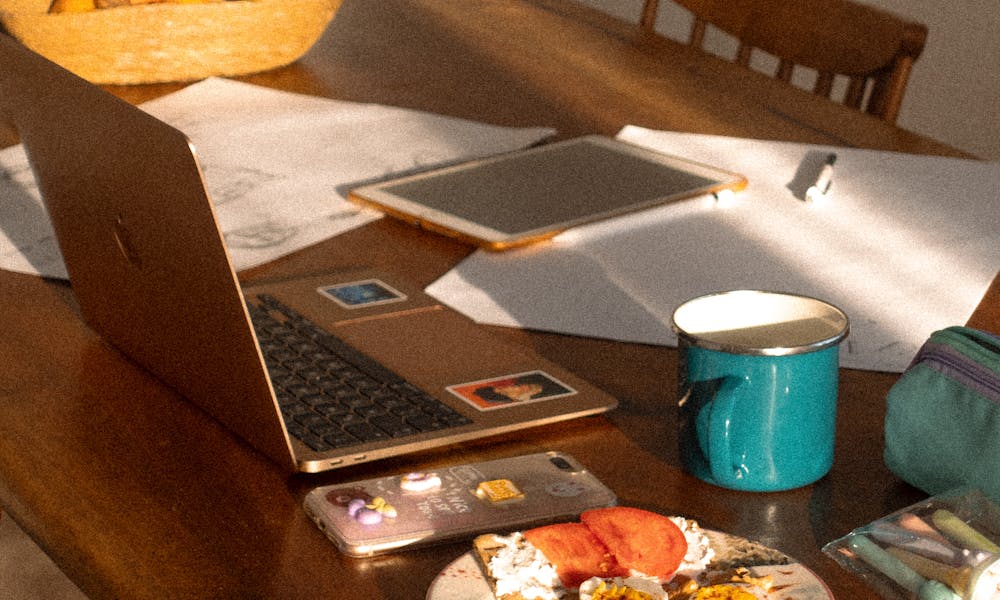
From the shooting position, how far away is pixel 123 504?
2.19 ft

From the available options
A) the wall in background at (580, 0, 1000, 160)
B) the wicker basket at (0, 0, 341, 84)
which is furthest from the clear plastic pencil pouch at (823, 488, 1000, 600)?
the wall in background at (580, 0, 1000, 160)

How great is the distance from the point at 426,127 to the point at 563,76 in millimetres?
214

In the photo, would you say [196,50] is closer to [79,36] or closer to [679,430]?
[79,36]

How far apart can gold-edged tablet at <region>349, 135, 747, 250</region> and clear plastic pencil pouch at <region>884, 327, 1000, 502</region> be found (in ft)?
1.28

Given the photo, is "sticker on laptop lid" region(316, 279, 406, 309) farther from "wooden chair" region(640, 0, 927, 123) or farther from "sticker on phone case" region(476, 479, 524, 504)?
"wooden chair" region(640, 0, 927, 123)

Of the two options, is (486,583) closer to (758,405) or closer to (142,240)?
(758,405)

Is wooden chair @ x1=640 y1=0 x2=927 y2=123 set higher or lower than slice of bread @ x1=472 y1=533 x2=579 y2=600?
higher

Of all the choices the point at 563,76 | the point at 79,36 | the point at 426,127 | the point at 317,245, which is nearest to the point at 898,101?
the point at 563,76

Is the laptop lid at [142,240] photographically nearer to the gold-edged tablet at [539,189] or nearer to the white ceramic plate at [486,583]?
the white ceramic plate at [486,583]

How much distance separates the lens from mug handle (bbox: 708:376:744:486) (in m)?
0.65

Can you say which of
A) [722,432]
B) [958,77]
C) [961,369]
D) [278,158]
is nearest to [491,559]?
[722,432]

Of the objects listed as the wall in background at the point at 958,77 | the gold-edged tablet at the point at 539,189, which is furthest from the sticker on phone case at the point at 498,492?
the wall in background at the point at 958,77

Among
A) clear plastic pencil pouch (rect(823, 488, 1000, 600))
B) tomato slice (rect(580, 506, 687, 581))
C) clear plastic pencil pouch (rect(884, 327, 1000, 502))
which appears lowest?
tomato slice (rect(580, 506, 687, 581))

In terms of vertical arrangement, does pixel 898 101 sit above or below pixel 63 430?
above
